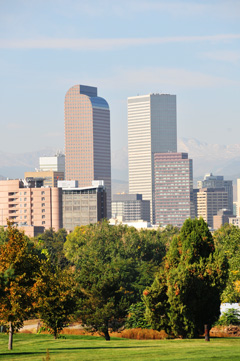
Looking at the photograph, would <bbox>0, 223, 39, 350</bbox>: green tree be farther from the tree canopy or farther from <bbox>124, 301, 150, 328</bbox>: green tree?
<bbox>124, 301, 150, 328</bbox>: green tree

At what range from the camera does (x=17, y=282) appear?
4584 centimetres

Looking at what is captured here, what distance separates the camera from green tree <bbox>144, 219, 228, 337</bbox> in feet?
159

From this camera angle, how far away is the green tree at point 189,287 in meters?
48.5

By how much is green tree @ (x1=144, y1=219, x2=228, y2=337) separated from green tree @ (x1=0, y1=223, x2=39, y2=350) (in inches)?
357

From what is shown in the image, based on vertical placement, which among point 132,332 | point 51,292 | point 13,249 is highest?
point 13,249

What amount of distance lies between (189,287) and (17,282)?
12056mm

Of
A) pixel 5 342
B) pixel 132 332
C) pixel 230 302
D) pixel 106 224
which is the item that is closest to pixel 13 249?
pixel 5 342

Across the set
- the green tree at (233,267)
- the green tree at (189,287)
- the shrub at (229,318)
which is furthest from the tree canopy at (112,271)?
the green tree at (189,287)

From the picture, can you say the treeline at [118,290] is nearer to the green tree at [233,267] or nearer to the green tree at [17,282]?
the green tree at [17,282]

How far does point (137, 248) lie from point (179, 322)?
7328 centimetres

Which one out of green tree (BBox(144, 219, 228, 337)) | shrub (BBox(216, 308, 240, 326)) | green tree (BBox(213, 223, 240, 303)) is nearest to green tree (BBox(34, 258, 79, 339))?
green tree (BBox(144, 219, 228, 337))

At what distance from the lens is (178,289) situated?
158 feet

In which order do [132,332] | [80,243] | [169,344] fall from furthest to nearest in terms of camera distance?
[80,243] → [132,332] → [169,344]

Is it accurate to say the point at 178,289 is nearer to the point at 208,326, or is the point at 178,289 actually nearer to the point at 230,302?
the point at 208,326
